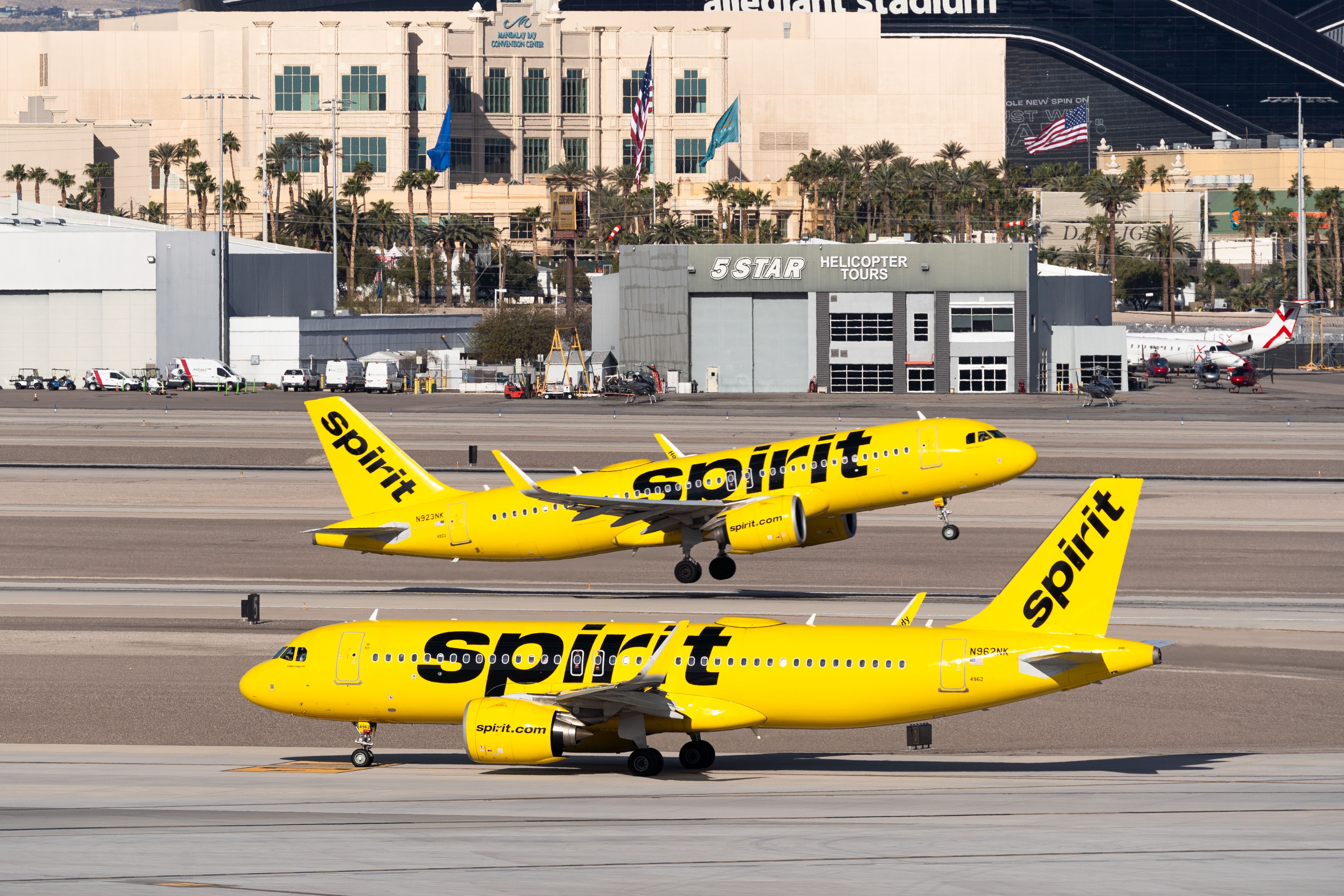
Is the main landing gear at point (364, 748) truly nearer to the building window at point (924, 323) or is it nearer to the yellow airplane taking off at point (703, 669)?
the yellow airplane taking off at point (703, 669)

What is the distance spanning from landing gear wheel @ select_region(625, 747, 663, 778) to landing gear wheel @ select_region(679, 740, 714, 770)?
65 cm

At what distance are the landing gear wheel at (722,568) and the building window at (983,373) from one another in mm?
96410

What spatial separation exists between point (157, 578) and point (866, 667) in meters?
37.3

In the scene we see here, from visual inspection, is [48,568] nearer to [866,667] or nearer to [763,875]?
[866,667]

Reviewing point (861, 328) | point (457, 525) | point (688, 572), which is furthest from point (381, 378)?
point (457, 525)

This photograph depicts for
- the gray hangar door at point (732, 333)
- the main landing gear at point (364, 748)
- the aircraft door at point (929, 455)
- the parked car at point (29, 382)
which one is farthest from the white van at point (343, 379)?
the main landing gear at point (364, 748)

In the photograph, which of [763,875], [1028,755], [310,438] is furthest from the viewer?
[310,438]

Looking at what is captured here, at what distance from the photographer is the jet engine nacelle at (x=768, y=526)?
5328 centimetres

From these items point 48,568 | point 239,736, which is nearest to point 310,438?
point 48,568

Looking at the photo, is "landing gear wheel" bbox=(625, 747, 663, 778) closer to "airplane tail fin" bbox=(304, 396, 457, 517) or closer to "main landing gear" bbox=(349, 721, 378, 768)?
"main landing gear" bbox=(349, 721, 378, 768)

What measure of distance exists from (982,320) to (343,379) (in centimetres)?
5861

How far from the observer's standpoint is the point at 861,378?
152 m

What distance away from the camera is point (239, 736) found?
4194cm

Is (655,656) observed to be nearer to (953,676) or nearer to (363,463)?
(953,676)
